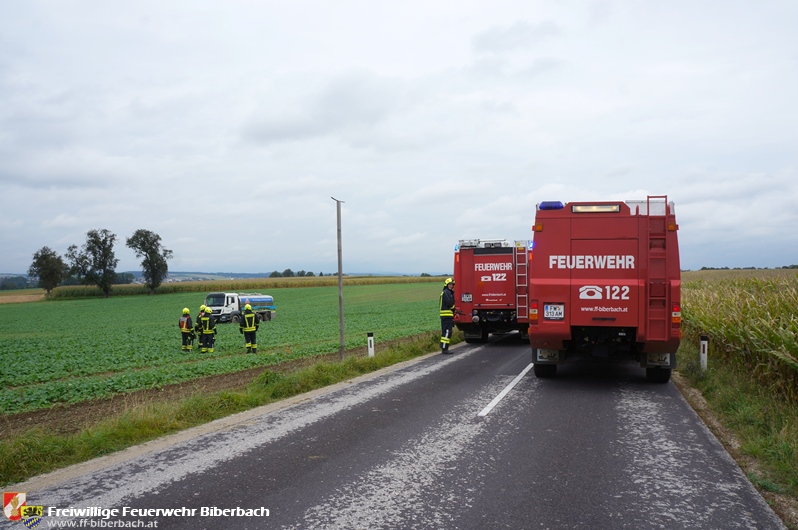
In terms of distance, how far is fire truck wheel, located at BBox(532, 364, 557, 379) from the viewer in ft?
38.5

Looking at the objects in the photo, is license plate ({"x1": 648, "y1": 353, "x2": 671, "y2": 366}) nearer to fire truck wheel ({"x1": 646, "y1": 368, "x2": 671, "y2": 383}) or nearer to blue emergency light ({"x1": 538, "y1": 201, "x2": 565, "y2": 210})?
fire truck wheel ({"x1": 646, "y1": 368, "x2": 671, "y2": 383})

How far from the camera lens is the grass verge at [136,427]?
251 inches

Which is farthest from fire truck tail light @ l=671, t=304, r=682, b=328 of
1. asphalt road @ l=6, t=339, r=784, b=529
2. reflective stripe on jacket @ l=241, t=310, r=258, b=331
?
reflective stripe on jacket @ l=241, t=310, r=258, b=331

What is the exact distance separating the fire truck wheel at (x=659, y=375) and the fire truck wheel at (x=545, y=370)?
1.78 m

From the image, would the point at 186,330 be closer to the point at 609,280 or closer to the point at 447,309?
the point at 447,309

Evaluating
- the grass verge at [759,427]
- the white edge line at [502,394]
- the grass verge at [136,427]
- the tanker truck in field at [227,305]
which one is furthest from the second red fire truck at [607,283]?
the tanker truck in field at [227,305]

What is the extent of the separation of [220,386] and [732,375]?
10.2 meters

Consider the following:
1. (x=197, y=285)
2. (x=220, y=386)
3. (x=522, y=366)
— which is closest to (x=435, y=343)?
(x=522, y=366)

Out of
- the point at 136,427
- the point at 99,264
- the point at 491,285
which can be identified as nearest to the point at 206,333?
the point at 491,285

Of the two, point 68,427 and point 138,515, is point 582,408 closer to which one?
point 138,515

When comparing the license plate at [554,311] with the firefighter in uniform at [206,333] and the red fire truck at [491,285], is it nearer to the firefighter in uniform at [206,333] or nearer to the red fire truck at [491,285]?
the red fire truck at [491,285]

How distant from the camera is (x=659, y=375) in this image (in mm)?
11141

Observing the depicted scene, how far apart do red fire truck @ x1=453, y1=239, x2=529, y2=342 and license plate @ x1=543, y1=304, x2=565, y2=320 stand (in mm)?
7772

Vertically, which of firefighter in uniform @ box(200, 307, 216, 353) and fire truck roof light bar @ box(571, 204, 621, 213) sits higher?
fire truck roof light bar @ box(571, 204, 621, 213)
